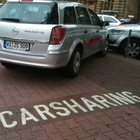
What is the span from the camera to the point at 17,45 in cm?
419

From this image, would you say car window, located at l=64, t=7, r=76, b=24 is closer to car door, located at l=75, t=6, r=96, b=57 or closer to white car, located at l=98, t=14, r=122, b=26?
car door, located at l=75, t=6, r=96, b=57

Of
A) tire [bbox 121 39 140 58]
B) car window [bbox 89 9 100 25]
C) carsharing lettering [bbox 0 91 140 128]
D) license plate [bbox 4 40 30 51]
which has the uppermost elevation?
car window [bbox 89 9 100 25]

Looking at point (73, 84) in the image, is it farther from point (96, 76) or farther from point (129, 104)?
point (129, 104)

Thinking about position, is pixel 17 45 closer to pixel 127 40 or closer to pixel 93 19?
pixel 93 19

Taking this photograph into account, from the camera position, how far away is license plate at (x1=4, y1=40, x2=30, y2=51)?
13.5ft

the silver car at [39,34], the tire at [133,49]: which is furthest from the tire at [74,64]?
the tire at [133,49]

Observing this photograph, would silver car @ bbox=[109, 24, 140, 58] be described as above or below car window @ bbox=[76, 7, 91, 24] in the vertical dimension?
below

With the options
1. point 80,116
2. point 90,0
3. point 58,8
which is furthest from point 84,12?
point 90,0

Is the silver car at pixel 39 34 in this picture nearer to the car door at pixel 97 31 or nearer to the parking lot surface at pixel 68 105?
the parking lot surface at pixel 68 105

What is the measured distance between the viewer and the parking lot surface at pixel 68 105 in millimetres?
2857

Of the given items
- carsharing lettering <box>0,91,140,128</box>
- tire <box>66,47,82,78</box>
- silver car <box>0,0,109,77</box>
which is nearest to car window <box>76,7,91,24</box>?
silver car <box>0,0,109,77</box>

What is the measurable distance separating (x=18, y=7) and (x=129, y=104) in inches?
120

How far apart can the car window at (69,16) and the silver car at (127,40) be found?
11.2 ft

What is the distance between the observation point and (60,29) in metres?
4.05
